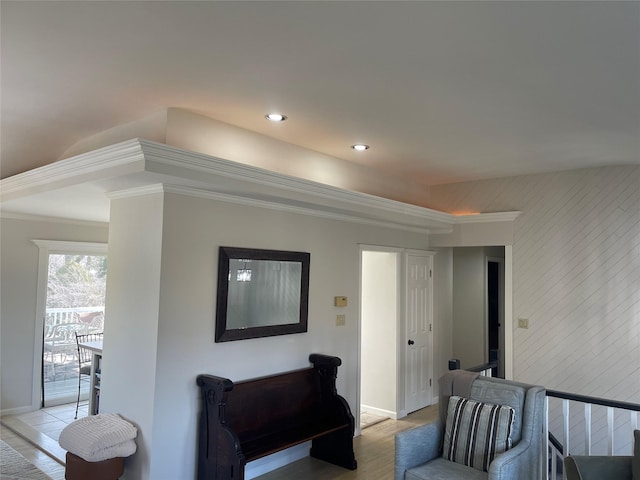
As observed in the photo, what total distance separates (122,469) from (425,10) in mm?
3333

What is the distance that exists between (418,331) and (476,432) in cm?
291

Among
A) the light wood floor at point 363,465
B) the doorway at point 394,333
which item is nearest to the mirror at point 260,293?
the light wood floor at point 363,465

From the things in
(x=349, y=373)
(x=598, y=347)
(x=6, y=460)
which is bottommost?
(x=6, y=460)

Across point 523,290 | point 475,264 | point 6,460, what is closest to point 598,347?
point 523,290

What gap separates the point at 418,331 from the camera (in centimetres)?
581

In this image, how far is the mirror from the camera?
141 inches

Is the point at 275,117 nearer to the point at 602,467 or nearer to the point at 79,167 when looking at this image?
the point at 79,167

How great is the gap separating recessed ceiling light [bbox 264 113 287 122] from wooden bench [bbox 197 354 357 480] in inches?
75.5

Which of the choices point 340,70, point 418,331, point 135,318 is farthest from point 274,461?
point 340,70

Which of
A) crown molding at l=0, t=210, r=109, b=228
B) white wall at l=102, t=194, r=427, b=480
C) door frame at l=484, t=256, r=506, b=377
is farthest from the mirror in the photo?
door frame at l=484, t=256, r=506, b=377

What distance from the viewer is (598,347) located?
185 inches

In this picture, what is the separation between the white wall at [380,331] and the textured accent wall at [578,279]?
1386mm

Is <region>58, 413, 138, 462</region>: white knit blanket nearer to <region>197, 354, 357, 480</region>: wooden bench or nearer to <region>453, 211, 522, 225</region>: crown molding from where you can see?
<region>197, 354, 357, 480</region>: wooden bench

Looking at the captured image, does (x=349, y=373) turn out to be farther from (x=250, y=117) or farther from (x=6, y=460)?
(x=6, y=460)
